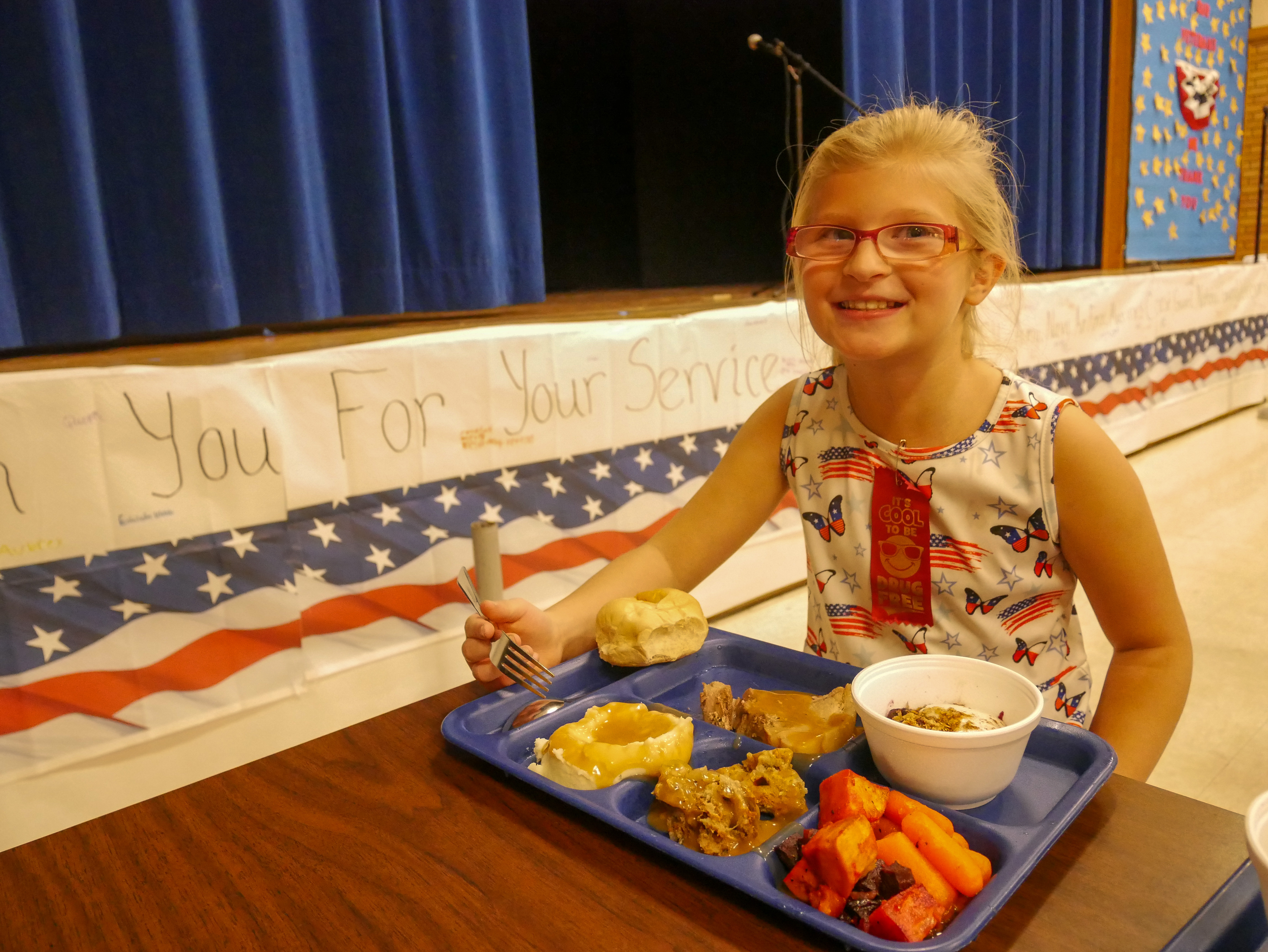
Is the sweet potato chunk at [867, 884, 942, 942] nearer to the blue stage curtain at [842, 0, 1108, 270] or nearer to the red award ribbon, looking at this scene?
the red award ribbon

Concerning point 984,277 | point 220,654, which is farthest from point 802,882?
point 220,654

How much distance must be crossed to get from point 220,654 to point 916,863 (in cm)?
145

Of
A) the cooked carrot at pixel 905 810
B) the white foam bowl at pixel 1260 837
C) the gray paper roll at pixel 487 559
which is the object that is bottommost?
the gray paper roll at pixel 487 559

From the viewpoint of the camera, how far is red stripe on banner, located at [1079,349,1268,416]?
4.00 meters

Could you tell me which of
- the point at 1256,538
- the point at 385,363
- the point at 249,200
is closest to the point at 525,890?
the point at 385,363

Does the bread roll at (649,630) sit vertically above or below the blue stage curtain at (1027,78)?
below

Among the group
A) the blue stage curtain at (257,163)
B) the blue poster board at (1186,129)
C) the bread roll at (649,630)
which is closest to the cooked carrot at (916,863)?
the bread roll at (649,630)

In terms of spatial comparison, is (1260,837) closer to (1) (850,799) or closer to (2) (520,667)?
(1) (850,799)

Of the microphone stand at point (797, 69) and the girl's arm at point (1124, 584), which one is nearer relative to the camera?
the girl's arm at point (1124, 584)

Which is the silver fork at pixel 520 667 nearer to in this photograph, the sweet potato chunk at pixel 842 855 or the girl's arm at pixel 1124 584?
the sweet potato chunk at pixel 842 855

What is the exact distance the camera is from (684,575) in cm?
117

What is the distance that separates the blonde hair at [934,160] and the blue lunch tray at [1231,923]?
67 centimetres

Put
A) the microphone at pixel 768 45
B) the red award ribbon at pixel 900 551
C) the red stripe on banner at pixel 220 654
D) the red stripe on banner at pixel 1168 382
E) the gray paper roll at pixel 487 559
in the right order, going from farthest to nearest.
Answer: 1. the red stripe on banner at pixel 1168 382
2. the microphone at pixel 768 45
3. the gray paper roll at pixel 487 559
4. the red stripe on banner at pixel 220 654
5. the red award ribbon at pixel 900 551

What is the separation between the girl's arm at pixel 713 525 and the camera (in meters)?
1.09
